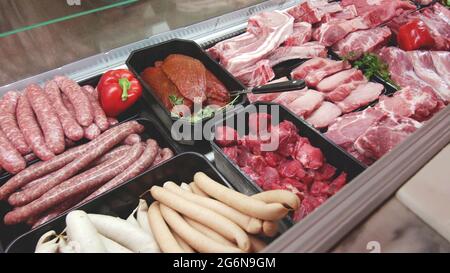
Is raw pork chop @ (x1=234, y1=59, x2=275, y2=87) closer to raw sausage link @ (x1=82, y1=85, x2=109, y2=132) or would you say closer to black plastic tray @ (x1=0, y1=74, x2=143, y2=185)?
black plastic tray @ (x1=0, y1=74, x2=143, y2=185)

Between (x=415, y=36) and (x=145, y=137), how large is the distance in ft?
7.86

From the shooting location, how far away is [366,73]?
2.83 metres

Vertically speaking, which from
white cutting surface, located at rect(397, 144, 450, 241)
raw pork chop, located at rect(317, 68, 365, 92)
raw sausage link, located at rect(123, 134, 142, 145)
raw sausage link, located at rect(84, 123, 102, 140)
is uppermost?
raw sausage link, located at rect(84, 123, 102, 140)

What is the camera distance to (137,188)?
1957 millimetres

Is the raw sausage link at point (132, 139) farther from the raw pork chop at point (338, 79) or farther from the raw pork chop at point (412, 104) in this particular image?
the raw pork chop at point (412, 104)

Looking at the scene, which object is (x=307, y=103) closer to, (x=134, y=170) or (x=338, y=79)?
(x=338, y=79)

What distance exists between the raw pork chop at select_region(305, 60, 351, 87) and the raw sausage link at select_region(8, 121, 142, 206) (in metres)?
1.33

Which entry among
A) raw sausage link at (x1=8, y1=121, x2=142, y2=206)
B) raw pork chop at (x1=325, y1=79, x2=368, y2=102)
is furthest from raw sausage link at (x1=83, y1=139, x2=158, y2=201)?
raw pork chop at (x1=325, y1=79, x2=368, y2=102)

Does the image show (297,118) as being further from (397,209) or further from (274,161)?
(397,209)

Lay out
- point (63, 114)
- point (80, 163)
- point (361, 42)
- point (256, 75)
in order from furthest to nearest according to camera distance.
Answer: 1. point (361, 42)
2. point (256, 75)
3. point (63, 114)
4. point (80, 163)

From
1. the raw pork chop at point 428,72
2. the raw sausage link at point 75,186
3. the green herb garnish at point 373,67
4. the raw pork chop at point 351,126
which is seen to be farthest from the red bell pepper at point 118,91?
the raw pork chop at point 428,72

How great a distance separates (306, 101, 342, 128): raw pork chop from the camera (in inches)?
A: 96.5

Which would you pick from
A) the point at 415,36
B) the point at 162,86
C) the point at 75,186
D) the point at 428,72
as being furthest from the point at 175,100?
the point at 415,36

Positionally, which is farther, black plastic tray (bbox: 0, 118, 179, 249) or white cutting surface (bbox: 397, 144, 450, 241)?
black plastic tray (bbox: 0, 118, 179, 249)
